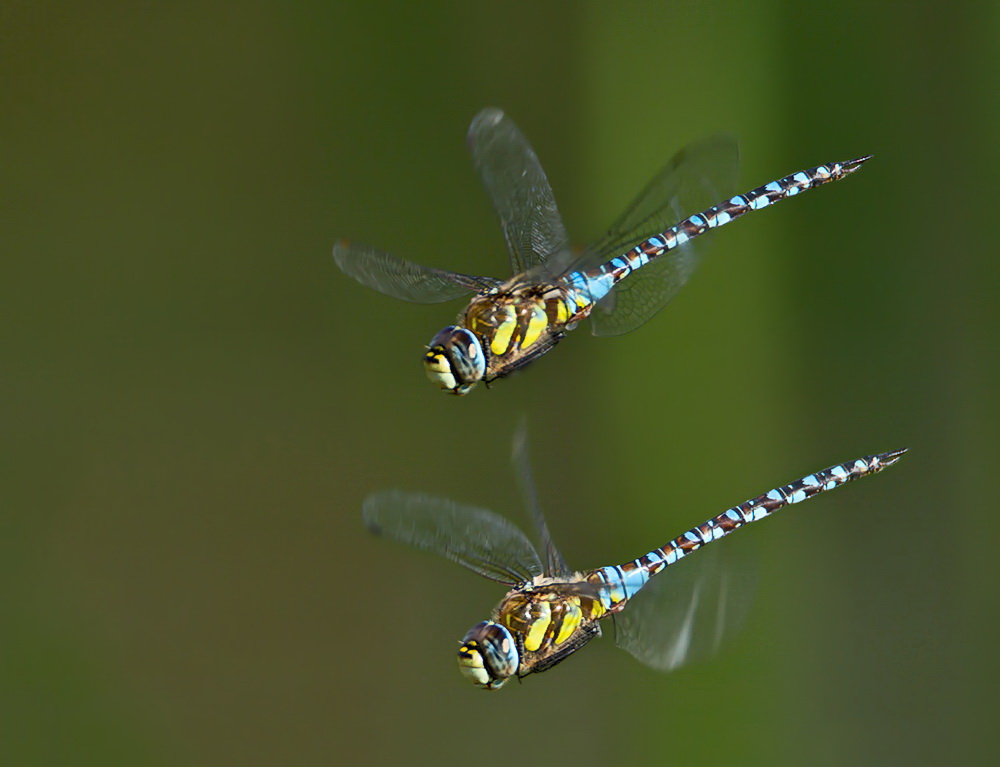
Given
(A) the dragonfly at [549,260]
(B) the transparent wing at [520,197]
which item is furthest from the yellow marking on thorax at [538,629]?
(B) the transparent wing at [520,197]

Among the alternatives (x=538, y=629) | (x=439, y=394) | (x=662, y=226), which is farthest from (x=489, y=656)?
(x=439, y=394)

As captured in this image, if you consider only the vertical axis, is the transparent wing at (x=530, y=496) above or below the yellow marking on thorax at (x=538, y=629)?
above

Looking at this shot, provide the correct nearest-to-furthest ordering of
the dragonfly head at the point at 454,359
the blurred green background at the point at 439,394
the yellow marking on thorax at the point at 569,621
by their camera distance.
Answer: the dragonfly head at the point at 454,359
the yellow marking on thorax at the point at 569,621
the blurred green background at the point at 439,394

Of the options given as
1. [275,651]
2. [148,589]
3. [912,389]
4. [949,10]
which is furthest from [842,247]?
[148,589]

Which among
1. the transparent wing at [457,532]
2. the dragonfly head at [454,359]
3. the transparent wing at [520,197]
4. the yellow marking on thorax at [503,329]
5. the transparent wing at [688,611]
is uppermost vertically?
the transparent wing at [520,197]

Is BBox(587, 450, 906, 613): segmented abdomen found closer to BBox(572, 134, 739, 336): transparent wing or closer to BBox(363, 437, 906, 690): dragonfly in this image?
BBox(363, 437, 906, 690): dragonfly

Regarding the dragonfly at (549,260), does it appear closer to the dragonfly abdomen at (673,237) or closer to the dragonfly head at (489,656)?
the dragonfly abdomen at (673,237)

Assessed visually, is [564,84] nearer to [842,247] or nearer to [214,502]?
[842,247]
